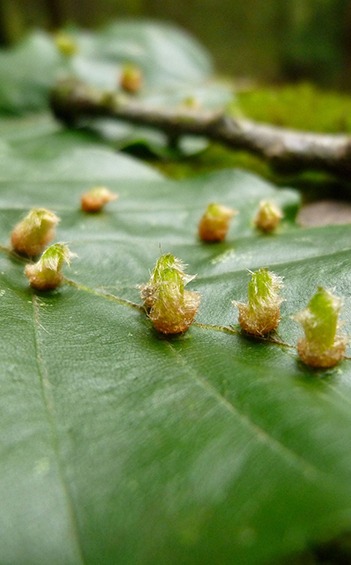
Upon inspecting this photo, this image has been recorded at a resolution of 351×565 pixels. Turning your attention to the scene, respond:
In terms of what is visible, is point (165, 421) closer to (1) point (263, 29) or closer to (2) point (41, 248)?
(2) point (41, 248)

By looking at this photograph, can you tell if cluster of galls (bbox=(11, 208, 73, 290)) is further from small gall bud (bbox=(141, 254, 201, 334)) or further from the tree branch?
the tree branch

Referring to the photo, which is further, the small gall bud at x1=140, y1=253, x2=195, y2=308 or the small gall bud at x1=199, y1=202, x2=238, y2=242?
the small gall bud at x1=199, y1=202, x2=238, y2=242

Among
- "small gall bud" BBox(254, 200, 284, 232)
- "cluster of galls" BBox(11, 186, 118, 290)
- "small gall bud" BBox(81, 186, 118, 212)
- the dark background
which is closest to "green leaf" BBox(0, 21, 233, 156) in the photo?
"small gall bud" BBox(81, 186, 118, 212)

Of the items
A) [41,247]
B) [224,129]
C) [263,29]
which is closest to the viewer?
[41,247]

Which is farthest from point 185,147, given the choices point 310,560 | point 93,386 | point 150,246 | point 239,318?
point 310,560

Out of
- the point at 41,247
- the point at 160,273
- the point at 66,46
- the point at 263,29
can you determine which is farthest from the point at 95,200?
the point at 263,29

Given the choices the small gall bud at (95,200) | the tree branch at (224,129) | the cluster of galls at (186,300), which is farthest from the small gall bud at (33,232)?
the tree branch at (224,129)
